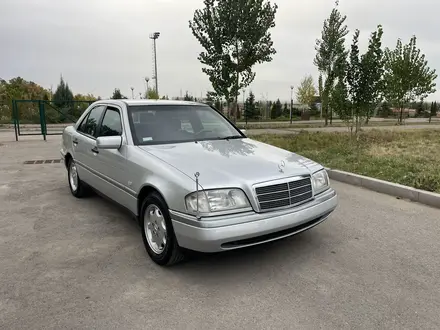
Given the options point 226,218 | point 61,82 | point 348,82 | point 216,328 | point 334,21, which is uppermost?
point 334,21

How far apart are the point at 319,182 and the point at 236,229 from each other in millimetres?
1221

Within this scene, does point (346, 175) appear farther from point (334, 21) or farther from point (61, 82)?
point (61, 82)

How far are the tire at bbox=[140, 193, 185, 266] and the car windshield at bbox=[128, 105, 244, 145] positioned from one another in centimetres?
83

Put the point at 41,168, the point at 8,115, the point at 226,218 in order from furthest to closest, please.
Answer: the point at 8,115 < the point at 41,168 < the point at 226,218

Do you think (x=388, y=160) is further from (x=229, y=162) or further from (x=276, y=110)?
(x=276, y=110)

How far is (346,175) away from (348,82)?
4.13 metres

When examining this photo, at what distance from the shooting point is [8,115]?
2678 centimetres

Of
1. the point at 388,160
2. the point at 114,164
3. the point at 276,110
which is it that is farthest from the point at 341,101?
the point at 276,110

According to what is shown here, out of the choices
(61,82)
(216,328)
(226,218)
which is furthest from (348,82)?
(61,82)

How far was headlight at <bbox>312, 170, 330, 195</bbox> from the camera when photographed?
11.4ft

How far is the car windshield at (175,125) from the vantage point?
3971mm

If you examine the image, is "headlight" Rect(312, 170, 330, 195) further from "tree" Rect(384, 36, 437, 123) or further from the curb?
"tree" Rect(384, 36, 437, 123)

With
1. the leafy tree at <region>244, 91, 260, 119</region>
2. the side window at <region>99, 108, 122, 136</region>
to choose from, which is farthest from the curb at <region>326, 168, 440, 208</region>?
the leafy tree at <region>244, 91, 260, 119</region>

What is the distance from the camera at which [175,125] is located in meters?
4.22
